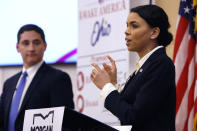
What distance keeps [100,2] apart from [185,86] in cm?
175

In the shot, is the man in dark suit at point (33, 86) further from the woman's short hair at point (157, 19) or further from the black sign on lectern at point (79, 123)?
the black sign on lectern at point (79, 123)

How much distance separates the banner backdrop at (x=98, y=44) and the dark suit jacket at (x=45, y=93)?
80cm

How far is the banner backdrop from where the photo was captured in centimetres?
568

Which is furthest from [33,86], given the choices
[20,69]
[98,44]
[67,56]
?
[20,69]

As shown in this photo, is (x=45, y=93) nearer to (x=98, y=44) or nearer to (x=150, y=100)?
(x=98, y=44)

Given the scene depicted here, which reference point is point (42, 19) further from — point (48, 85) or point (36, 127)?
point (36, 127)

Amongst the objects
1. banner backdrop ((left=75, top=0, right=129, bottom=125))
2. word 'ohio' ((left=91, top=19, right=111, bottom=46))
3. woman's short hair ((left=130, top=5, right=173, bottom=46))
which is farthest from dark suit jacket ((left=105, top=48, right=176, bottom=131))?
word 'ohio' ((left=91, top=19, right=111, bottom=46))

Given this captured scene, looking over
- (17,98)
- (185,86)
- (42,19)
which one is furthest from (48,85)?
(42,19)

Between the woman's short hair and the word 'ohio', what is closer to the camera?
the woman's short hair

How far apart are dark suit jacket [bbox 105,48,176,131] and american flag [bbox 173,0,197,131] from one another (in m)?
1.37

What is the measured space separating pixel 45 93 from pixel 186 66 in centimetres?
125

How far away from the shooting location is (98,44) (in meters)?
6.12

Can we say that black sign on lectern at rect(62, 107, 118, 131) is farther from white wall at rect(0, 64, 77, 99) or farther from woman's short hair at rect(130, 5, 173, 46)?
white wall at rect(0, 64, 77, 99)

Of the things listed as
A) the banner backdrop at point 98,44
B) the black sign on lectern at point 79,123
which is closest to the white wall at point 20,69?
the banner backdrop at point 98,44
